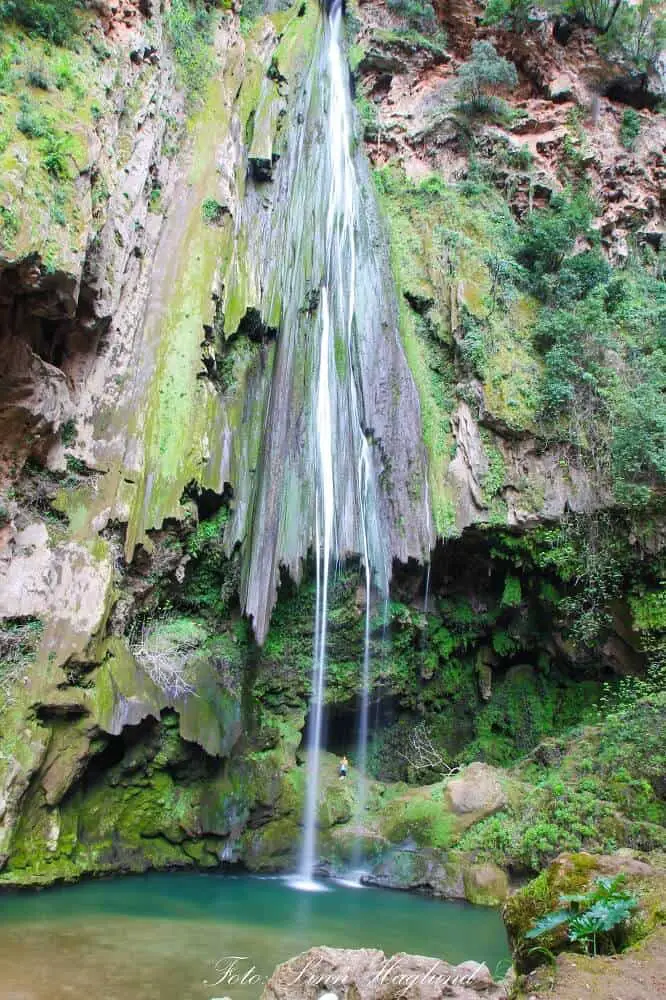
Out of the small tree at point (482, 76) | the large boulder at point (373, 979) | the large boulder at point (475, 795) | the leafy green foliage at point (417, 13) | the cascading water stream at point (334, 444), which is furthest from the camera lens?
the leafy green foliage at point (417, 13)

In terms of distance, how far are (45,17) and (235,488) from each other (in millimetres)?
8580

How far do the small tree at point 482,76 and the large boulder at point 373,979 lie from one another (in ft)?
71.8

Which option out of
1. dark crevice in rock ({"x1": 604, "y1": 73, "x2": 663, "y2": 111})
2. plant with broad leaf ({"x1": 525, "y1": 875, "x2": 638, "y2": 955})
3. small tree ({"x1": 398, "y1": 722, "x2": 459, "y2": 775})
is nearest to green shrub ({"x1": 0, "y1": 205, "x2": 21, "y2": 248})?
plant with broad leaf ({"x1": 525, "y1": 875, "x2": 638, "y2": 955})

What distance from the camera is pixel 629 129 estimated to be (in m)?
20.4

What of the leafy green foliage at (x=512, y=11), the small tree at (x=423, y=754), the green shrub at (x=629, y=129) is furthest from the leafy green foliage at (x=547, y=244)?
the small tree at (x=423, y=754)

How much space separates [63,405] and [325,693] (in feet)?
24.0

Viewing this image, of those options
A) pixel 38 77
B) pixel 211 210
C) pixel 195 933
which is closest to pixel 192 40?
pixel 211 210

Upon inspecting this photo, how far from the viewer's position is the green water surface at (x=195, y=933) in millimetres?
6043

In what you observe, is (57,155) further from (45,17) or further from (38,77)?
(45,17)

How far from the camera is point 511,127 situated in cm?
2048

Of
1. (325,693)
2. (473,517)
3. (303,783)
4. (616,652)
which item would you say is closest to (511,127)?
(473,517)

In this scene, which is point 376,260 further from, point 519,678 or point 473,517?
point 519,678

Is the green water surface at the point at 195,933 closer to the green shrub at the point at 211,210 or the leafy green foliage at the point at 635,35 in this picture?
the green shrub at the point at 211,210

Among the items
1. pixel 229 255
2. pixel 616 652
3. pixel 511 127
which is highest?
pixel 511 127
